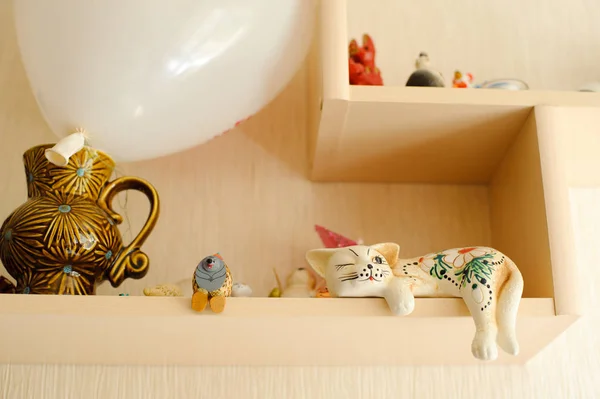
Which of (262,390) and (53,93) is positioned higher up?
(53,93)

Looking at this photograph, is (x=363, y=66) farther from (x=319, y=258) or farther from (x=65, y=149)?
(x=65, y=149)

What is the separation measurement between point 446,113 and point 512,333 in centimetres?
26

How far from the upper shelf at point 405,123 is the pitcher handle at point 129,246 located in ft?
0.68

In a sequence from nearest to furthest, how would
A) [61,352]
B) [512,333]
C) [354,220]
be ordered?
[512,333] → [61,352] → [354,220]

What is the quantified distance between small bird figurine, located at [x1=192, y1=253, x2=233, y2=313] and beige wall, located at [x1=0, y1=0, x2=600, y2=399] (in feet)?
0.77

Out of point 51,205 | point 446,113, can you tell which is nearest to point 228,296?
point 51,205

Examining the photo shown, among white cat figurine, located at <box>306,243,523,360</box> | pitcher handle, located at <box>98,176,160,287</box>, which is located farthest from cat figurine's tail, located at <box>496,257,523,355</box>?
pitcher handle, located at <box>98,176,160,287</box>

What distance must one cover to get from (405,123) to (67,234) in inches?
15.0

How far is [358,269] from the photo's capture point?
2.13 ft

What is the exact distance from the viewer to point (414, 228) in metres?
0.91

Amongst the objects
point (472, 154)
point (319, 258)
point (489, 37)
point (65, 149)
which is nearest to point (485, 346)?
point (319, 258)

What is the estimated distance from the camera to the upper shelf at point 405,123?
74 cm

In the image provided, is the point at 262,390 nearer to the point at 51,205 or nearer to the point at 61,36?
the point at 51,205

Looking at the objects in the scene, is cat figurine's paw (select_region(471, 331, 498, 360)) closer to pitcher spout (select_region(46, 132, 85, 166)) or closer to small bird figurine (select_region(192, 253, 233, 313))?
small bird figurine (select_region(192, 253, 233, 313))
